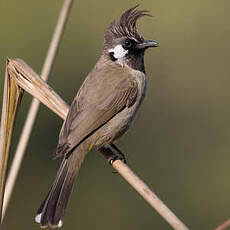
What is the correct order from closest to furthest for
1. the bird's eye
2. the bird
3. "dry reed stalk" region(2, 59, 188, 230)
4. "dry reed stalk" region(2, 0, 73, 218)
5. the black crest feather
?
"dry reed stalk" region(2, 59, 188, 230)
"dry reed stalk" region(2, 0, 73, 218)
the bird
the black crest feather
the bird's eye

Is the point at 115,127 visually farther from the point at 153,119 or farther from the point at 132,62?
the point at 153,119

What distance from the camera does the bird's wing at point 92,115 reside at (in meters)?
3.58

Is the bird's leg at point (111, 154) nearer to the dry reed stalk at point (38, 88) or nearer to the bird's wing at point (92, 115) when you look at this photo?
the bird's wing at point (92, 115)

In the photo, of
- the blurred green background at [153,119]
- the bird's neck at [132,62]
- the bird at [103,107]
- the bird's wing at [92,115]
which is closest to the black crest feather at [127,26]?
the bird at [103,107]

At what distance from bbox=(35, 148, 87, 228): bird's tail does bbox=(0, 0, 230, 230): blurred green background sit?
1400 mm

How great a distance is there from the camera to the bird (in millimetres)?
3473

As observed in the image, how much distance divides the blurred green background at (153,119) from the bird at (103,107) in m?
1.16

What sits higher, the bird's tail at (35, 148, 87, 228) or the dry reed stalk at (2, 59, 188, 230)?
the dry reed stalk at (2, 59, 188, 230)

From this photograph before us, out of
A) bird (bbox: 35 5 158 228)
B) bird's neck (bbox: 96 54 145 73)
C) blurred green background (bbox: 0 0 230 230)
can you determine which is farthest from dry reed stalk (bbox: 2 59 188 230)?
blurred green background (bbox: 0 0 230 230)

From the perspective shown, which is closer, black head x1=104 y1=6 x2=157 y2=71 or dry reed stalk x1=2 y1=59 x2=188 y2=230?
dry reed stalk x1=2 y1=59 x2=188 y2=230

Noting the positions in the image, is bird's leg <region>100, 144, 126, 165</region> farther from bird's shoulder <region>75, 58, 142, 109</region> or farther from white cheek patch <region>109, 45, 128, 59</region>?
white cheek patch <region>109, 45, 128, 59</region>

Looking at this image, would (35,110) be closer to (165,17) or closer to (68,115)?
(68,115)

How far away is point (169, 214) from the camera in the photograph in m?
2.74

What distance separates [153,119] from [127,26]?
1.58 metres
